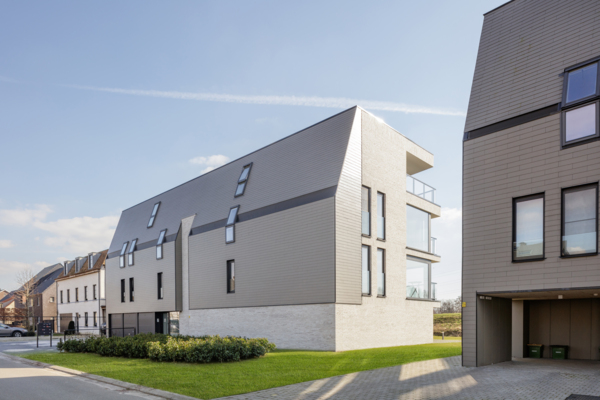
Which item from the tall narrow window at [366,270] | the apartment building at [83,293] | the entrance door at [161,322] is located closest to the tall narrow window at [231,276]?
the tall narrow window at [366,270]

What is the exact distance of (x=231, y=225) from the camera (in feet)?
81.6

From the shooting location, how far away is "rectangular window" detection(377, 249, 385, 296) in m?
21.5

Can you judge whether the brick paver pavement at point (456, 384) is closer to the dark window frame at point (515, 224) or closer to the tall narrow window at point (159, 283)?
the dark window frame at point (515, 224)

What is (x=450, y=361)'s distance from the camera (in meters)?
14.2

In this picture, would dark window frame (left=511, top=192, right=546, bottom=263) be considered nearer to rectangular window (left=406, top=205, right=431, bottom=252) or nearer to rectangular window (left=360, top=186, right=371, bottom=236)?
rectangular window (left=360, top=186, right=371, bottom=236)

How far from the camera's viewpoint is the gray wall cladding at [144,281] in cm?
2997

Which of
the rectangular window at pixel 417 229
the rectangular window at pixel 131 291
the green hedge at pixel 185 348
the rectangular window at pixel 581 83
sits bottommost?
the rectangular window at pixel 131 291

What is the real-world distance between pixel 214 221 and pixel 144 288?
991cm

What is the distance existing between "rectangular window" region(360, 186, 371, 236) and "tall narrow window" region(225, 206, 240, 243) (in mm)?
7259

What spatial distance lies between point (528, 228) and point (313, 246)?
944cm

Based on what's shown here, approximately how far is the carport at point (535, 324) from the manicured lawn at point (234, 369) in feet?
8.21

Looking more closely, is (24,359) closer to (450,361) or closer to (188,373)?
(188,373)

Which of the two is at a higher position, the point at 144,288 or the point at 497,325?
the point at 497,325

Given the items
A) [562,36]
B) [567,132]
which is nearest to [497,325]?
[567,132]
